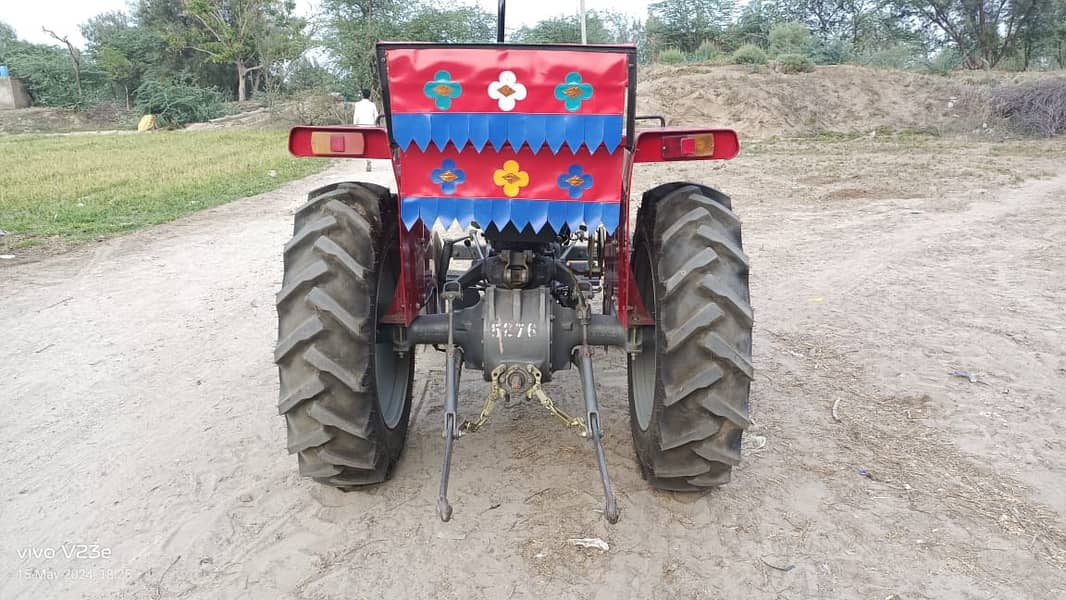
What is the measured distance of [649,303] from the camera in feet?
12.4

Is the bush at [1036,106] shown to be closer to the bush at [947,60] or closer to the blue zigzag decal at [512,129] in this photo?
the bush at [947,60]

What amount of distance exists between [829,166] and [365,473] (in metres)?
14.4

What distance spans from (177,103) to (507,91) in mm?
41768

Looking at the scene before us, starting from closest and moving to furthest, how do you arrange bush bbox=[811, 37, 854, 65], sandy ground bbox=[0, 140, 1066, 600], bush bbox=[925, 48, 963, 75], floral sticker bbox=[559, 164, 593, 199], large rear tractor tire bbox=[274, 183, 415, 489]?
floral sticker bbox=[559, 164, 593, 199], sandy ground bbox=[0, 140, 1066, 600], large rear tractor tire bbox=[274, 183, 415, 489], bush bbox=[811, 37, 854, 65], bush bbox=[925, 48, 963, 75]

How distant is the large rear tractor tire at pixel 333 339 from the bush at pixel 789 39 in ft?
110

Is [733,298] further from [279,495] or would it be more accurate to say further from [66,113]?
[66,113]

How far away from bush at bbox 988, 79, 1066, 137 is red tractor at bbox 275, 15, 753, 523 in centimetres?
2183

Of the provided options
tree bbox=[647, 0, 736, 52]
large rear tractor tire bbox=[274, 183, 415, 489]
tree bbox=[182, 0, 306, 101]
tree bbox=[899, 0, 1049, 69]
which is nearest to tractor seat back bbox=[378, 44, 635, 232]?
large rear tractor tire bbox=[274, 183, 415, 489]

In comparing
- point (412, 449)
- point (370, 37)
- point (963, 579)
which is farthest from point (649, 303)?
point (370, 37)

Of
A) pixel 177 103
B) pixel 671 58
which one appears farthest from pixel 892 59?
pixel 177 103

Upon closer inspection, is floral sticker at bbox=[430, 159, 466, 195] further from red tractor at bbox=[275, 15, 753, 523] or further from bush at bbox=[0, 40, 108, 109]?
bush at bbox=[0, 40, 108, 109]

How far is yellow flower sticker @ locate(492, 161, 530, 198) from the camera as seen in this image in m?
2.85

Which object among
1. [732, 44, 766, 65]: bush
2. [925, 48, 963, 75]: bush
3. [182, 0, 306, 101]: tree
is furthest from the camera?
[182, 0, 306, 101]: tree

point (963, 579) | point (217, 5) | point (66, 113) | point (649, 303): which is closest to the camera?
→ point (963, 579)
